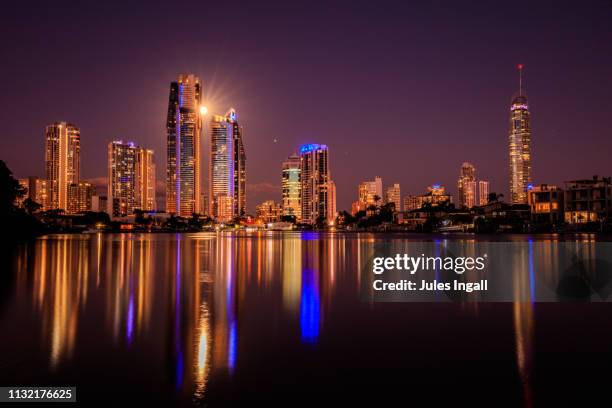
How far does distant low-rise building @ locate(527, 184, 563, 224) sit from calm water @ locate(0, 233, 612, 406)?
564 ft

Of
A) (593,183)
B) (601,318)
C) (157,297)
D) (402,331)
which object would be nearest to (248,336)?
(402,331)

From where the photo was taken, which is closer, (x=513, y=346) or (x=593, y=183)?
(x=513, y=346)

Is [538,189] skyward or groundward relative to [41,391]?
skyward

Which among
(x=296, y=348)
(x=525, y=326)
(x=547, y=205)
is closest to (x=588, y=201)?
(x=547, y=205)

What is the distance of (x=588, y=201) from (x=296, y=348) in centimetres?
17411

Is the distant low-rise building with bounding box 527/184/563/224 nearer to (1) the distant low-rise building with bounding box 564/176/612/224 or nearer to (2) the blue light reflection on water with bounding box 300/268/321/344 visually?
(1) the distant low-rise building with bounding box 564/176/612/224

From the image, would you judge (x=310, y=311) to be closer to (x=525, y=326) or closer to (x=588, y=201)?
(x=525, y=326)

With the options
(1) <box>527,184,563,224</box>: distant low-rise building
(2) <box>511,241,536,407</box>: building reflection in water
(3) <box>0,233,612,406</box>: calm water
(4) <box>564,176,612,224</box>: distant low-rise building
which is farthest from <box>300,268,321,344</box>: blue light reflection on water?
(1) <box>527,184,563,224</box>: distant low-rise building

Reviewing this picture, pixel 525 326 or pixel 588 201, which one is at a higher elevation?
pixel 588 201

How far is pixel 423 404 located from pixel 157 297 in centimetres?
1400

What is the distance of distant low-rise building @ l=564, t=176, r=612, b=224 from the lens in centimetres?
15862

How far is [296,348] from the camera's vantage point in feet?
40.3

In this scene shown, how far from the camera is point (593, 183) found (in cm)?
16988

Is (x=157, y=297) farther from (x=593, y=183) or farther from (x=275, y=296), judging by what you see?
(x=593, y=183)
